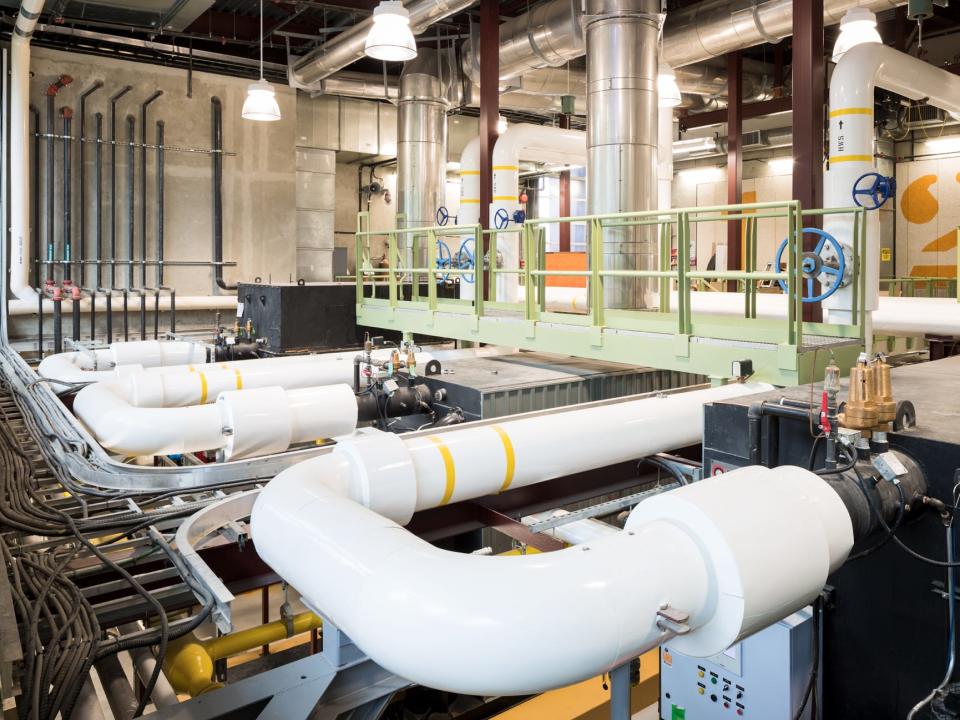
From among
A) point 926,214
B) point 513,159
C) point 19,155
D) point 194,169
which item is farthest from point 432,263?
point 926,214

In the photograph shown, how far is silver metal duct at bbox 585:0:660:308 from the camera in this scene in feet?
24.4

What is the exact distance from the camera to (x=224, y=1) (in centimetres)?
1198

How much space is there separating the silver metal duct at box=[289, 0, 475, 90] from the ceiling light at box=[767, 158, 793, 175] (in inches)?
423

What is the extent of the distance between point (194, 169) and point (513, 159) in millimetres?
6090

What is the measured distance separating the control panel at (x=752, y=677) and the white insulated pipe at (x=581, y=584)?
2.03 feet

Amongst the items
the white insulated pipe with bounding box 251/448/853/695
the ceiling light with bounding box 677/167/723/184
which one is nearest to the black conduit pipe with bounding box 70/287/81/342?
the white insulated pipe with bounding box 251/448/853/695

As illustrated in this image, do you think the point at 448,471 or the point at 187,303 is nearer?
the point at 448,471

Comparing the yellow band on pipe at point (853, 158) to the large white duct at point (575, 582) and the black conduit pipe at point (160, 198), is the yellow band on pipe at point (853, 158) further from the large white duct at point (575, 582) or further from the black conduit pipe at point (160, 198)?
the black conduit pipe at point (160, 198)

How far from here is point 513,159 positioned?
9.71m

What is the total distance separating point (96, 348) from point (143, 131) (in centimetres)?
541

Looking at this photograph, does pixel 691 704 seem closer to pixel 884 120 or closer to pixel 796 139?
pixel 796 139

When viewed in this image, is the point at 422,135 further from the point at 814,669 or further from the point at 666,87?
the point at 814,669

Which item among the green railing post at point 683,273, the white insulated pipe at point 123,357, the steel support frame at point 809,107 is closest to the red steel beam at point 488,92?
the white insulated pipe at point 123,357

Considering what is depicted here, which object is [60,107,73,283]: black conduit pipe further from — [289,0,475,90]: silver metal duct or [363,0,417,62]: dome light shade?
[363,0,417,62]: dome light shade
